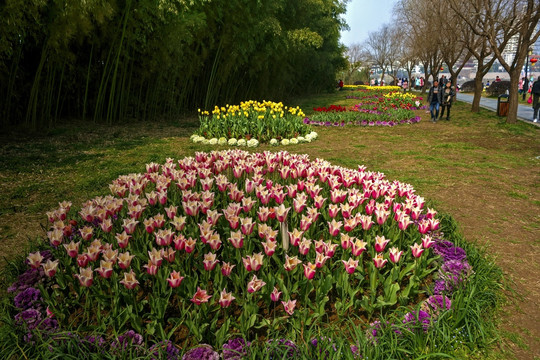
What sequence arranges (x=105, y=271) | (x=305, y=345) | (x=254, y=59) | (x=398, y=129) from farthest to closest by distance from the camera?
(x=254, y=59)
(x=398, y=129)
(x=105, y=271)
(x=305, y=345)

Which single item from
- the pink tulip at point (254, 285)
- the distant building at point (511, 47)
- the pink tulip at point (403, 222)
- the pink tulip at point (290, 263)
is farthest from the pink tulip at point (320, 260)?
the distant building at point (511, 47)

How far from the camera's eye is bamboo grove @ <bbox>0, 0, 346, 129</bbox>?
328 inches

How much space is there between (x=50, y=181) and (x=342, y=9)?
126 feet

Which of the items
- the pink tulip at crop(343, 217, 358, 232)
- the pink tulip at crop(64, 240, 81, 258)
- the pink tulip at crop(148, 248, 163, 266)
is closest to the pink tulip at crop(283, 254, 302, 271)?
the pink tulip at crop(343, 217, 358, 232)

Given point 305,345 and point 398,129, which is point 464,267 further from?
point 398,129

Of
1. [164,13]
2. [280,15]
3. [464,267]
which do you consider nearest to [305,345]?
[464,267]

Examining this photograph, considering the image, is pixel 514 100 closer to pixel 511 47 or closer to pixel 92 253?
pixel 92 253

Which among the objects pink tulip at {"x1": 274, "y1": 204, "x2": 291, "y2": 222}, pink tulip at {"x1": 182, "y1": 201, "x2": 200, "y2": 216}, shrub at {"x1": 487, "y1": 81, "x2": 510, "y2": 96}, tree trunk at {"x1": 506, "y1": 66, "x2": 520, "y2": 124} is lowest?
pink tulip at {"x1": 182, "y1": 201, "x2": 200, "y2": 216}

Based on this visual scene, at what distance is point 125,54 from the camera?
10750mm

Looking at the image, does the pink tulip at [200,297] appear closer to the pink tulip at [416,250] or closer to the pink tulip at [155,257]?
the pink tulip at [155,257]

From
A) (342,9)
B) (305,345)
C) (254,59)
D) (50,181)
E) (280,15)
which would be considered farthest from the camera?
(342,9)

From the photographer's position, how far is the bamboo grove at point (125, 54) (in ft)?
27.3

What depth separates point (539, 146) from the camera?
346 inches

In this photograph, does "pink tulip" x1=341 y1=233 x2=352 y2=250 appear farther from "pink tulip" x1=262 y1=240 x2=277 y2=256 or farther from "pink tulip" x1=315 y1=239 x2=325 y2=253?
"pink tulip" x1=262 y1=240 x2=277 y2=256
